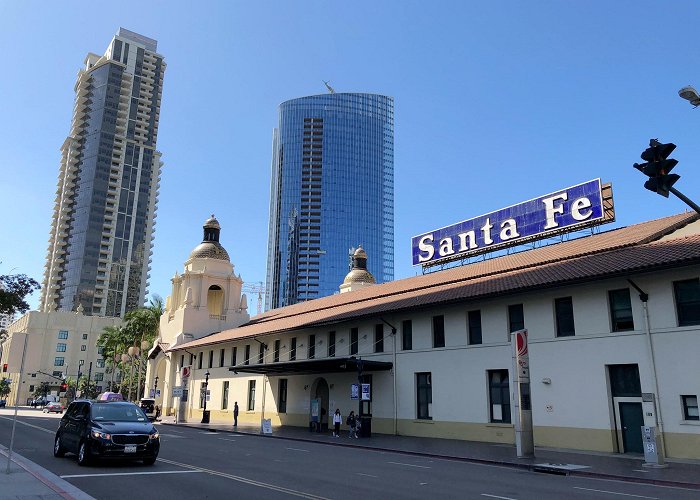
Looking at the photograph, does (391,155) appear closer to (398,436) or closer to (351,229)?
(351,229)

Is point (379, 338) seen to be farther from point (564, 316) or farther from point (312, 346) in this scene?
point (564, 316)

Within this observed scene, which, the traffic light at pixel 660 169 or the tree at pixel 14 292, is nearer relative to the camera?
the traffic light at pixel 660 169

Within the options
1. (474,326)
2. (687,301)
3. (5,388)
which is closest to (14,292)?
(474,326)

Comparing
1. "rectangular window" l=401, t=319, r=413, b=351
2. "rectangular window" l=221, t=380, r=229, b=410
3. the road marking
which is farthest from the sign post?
"rectangular window" l=221, t=380, r=229, b=410

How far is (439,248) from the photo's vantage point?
151 ft

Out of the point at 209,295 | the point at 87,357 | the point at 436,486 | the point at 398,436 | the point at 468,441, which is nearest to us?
the point at 436,486

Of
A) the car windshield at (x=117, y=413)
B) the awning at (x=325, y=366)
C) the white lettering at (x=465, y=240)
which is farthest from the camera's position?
the white lettering at (x=465, y=240)

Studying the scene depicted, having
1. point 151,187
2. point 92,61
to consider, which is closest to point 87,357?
Answer: point 151,187

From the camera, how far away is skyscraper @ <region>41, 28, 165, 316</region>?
152m

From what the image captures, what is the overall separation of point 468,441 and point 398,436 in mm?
4806

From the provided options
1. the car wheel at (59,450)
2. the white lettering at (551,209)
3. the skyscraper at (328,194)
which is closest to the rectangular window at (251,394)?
the white lettering at (551,209)

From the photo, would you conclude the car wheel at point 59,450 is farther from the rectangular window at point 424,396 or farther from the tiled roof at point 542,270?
the rectangular window at point 424,396

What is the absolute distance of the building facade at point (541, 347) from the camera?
832 inches

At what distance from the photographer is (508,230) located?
4034cm
